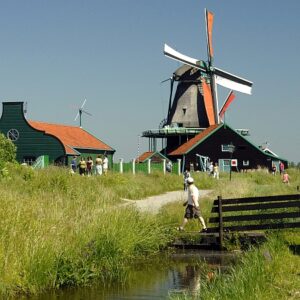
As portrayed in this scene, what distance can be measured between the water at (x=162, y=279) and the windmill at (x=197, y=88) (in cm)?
4665

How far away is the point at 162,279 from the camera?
39.4 ft

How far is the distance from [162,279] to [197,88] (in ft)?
169

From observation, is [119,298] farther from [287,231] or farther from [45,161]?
[45,161]

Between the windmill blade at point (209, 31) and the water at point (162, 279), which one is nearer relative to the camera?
the water at point (162, 279)

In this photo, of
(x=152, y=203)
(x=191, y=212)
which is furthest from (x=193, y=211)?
(x=152, y=203)

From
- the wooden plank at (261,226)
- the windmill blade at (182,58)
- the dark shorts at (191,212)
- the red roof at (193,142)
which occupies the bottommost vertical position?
the wooden plank at (261,226)

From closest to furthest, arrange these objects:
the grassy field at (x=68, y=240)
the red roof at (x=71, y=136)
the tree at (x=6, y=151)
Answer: the grassy field at (x=68, y=240) → the tree at (x=6, y=151) → the red roof at (x=71, y=136)

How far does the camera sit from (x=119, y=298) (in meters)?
10.2

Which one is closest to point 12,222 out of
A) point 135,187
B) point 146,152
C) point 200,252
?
point 200,252

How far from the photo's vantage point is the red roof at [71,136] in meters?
45.9

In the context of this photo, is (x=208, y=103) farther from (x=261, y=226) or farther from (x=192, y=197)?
(x=261, y=226)

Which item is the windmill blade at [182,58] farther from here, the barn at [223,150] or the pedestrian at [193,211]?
the pedestrian at [193,211]

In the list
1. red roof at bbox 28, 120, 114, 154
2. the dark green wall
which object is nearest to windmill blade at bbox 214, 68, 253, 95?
red roof at bbox 28, 120, 114, 154

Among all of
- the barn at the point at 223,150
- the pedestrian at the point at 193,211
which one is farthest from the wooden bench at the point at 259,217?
the barn at the point at 223,150
